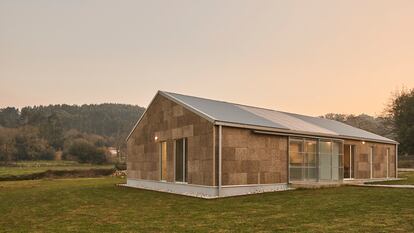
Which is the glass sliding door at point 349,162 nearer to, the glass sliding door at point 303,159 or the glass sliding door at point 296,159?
the glass sliding door at point 303,159

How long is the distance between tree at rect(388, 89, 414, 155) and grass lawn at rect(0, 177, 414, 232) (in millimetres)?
32114

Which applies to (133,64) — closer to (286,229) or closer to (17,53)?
(17,53)

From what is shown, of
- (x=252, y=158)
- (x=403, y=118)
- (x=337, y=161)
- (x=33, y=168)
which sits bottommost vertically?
(x=33, y=168)

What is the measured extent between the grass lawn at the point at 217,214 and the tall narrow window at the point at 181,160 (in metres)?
2.30

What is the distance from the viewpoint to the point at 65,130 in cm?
8238

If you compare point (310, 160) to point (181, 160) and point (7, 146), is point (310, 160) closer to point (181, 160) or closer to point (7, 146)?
point (181, 160)

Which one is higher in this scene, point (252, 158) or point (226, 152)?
point (226, 152)

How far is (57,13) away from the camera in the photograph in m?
20.0

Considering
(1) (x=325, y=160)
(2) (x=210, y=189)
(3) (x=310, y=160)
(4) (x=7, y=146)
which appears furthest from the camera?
(4) (x=7, y=146)

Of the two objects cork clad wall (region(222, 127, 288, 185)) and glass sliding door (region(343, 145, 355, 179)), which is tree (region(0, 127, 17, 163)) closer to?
glass sliding door (region(343, 145, 355, 179))

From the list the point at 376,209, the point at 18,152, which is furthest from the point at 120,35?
the point at 18,152

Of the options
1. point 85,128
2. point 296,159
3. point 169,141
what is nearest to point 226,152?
point 169,141

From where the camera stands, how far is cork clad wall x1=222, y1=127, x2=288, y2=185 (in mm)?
13914

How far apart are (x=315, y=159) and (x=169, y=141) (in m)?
6.95
